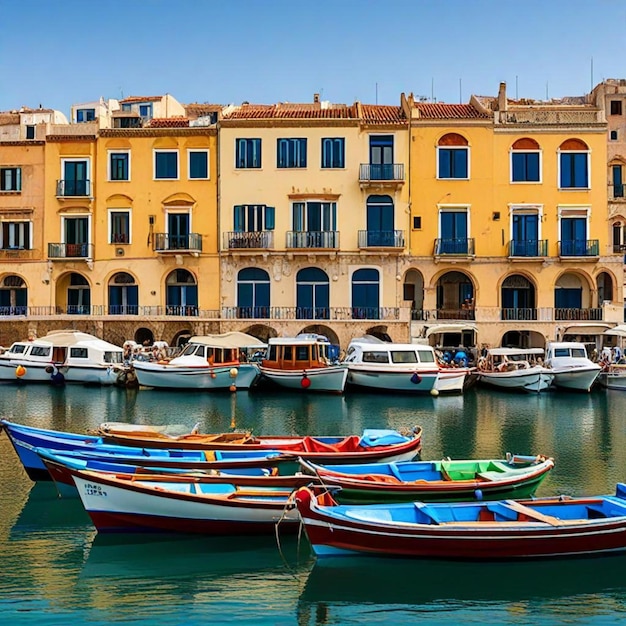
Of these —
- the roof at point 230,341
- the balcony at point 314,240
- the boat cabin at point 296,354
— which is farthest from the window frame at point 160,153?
the boat cabin at point 296,354

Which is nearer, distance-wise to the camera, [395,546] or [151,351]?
[395,546]

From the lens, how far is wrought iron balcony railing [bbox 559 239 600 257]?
3938 cm

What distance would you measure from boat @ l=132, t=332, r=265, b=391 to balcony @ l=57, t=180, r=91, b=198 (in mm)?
12944

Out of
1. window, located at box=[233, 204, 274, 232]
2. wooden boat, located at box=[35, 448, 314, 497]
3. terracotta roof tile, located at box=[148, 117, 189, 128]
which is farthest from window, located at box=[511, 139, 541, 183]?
wooden boat, located at box=[35, 448, 314, 497]

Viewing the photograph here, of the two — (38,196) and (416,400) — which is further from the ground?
(38,196)

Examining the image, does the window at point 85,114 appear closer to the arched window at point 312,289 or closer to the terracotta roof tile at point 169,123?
the terracotta roof tile at point 169,123

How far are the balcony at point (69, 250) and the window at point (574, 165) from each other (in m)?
26.8

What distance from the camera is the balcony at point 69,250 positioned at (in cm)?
4081

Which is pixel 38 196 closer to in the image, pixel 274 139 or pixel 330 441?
pixel 274 139

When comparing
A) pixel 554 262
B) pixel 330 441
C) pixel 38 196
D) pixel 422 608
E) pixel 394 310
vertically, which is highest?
pixel 38 196

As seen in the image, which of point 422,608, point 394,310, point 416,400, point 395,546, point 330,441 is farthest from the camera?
point 394,310

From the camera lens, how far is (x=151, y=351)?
3622 cm

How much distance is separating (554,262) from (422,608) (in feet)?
107

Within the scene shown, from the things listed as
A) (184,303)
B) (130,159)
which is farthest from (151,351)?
(130,159)
